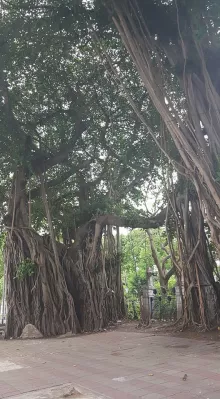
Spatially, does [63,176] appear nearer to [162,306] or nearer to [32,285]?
[32,285]

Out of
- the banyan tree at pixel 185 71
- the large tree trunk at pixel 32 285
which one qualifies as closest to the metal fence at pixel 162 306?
the large tree trunk at pixel 32 285

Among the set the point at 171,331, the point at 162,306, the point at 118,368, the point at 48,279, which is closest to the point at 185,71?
the point at 118,368

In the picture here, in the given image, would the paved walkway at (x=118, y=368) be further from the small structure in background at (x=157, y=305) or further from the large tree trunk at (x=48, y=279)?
the small structure in background at (x=157, y=305)

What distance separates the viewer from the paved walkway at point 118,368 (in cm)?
333

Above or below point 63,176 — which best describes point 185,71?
below

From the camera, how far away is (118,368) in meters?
4.27

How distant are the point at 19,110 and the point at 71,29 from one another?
107 inches

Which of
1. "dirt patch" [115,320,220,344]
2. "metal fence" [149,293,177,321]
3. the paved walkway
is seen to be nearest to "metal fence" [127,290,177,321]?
"metal fence" [149,293,177,321]

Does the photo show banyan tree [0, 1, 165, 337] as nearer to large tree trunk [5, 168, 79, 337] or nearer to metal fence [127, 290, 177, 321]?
large tree trunk [5, 168, 79, 337]

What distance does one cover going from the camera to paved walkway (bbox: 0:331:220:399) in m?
3.33

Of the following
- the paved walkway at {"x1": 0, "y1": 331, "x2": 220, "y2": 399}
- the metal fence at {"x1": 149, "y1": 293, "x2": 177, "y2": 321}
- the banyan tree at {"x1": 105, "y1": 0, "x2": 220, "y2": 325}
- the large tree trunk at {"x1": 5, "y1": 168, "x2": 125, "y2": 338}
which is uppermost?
the banyan tree at {"x1": 105, "y1": 0, "x2": 220, "y2": 325}

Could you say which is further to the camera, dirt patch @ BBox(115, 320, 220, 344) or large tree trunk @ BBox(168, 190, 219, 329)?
large tree trunk @ BBox(168, 190, 219, 329)

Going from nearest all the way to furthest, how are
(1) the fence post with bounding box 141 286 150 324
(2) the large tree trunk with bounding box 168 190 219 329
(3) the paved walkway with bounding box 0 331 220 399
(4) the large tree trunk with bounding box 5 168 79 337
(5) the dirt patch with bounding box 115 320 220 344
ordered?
(3) the paved walkway with bounding box 0 331 220 399, (5) the dirt patch with bounding box 115 320 220 344, (2) the large tree trunk with bounding box 168 190 219 329, (4) the large tree trunk with bounding box 5 168 79 337, (1) the fence post with bounding box 141 286 150 324

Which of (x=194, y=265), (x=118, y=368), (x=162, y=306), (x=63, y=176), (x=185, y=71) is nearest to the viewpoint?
(x=118, y=368)
